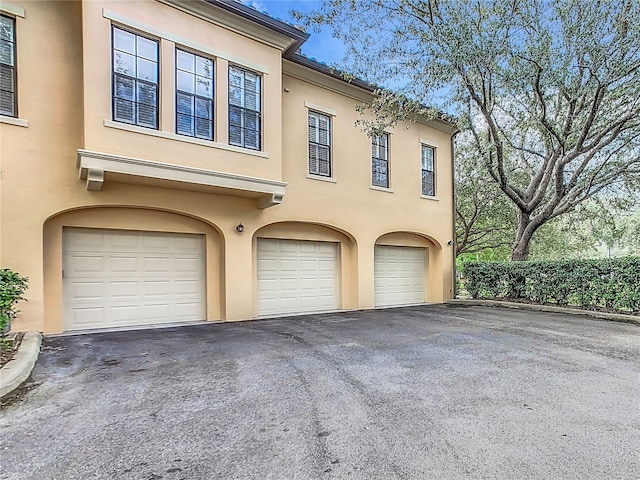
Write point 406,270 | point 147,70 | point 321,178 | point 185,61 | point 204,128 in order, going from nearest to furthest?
1. point 147,70
2. point 185,61
3. point 204,128
4. point 321,178
5. point 406,270

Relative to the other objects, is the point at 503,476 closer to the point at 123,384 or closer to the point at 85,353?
the point at 123,384

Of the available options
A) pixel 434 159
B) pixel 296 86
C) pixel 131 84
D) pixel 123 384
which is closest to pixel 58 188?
pixel 131 84

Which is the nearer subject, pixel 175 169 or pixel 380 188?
pixel 175 169

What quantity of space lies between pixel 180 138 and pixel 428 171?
8345 millimetres

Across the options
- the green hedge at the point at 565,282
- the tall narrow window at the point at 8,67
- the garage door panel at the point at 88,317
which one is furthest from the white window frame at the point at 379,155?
the tall narrow window at the point at 8,67

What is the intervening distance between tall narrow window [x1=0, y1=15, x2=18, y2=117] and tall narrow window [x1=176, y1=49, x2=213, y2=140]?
2.63 meters

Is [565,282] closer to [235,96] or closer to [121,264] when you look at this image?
[235,96]

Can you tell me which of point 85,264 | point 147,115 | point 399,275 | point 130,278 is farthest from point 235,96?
point 399,275

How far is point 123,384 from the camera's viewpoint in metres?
4.11

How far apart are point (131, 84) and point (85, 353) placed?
15.7ft

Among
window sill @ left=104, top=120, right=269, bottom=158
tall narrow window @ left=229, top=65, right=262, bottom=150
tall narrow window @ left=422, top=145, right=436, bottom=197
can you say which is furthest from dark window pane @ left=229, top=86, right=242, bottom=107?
tall narrow window @ left=422, top=145, right=436, bottom=197

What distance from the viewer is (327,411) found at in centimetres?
333

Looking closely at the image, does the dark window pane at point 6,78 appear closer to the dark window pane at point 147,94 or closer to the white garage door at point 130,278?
the dark window pane at point 147,94

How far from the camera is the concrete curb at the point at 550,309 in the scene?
852 cm
